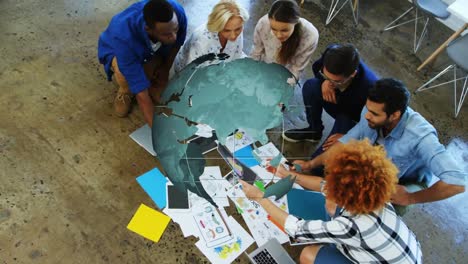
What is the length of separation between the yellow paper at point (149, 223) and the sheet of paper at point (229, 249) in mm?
303

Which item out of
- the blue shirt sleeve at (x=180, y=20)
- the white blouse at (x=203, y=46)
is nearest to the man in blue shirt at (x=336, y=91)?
the white blouse at (x=203, y=46)

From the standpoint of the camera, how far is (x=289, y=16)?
2770mm

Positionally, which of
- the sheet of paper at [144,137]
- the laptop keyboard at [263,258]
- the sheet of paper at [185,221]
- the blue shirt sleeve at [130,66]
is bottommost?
the sheet of paper at [185,221]

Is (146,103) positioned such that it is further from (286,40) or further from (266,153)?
(286,40)

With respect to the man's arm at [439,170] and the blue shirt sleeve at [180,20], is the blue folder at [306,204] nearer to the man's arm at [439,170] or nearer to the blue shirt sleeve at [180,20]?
the man's arm at [439,170]

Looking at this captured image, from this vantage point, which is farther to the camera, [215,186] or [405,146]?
[215,186]

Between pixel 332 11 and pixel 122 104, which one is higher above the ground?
pixel 332 11

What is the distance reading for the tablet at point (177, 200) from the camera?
290cm

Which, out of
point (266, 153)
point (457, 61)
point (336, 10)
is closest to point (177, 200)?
point (266, 153)

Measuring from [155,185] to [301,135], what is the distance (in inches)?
52.6

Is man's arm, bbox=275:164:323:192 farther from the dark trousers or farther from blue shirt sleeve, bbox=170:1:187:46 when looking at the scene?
blue shirt sleeve, bbox=170:1:187:46

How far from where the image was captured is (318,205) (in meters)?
2.88

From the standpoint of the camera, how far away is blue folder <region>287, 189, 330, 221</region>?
2844mm

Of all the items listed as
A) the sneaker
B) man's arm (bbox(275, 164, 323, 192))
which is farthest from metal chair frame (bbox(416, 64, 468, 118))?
the sneaker
